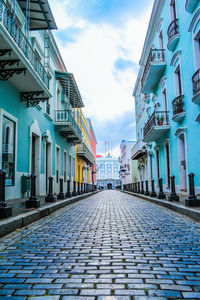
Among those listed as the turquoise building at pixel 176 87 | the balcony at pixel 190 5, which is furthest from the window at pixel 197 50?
the balcony at pixel 190 5

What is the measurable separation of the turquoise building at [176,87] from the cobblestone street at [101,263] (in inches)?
270

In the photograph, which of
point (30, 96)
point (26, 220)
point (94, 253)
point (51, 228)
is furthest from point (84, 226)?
point (30, 96)

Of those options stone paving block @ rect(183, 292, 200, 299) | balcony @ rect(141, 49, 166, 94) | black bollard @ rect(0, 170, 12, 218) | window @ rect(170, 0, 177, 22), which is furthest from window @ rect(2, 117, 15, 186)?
window @ rect(170, 0, 177, 22)

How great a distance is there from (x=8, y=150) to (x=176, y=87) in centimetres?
881

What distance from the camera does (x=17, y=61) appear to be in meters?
8.05

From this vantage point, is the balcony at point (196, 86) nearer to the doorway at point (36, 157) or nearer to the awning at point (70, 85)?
the doorway at point (36, 157)

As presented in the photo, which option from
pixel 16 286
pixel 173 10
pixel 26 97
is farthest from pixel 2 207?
pixel 173 10

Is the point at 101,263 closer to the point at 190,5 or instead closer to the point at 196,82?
the point at 196,82

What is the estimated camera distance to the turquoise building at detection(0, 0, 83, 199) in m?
8.23

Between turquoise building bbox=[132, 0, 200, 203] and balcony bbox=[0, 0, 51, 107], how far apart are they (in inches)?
233

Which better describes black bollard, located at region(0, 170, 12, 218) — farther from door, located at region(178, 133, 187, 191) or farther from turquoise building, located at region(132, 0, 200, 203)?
door, located at region(178, 133, 187, 191)

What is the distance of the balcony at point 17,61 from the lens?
7.37m

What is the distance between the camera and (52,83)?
16.4 metres

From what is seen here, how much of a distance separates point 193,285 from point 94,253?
1.40 m
